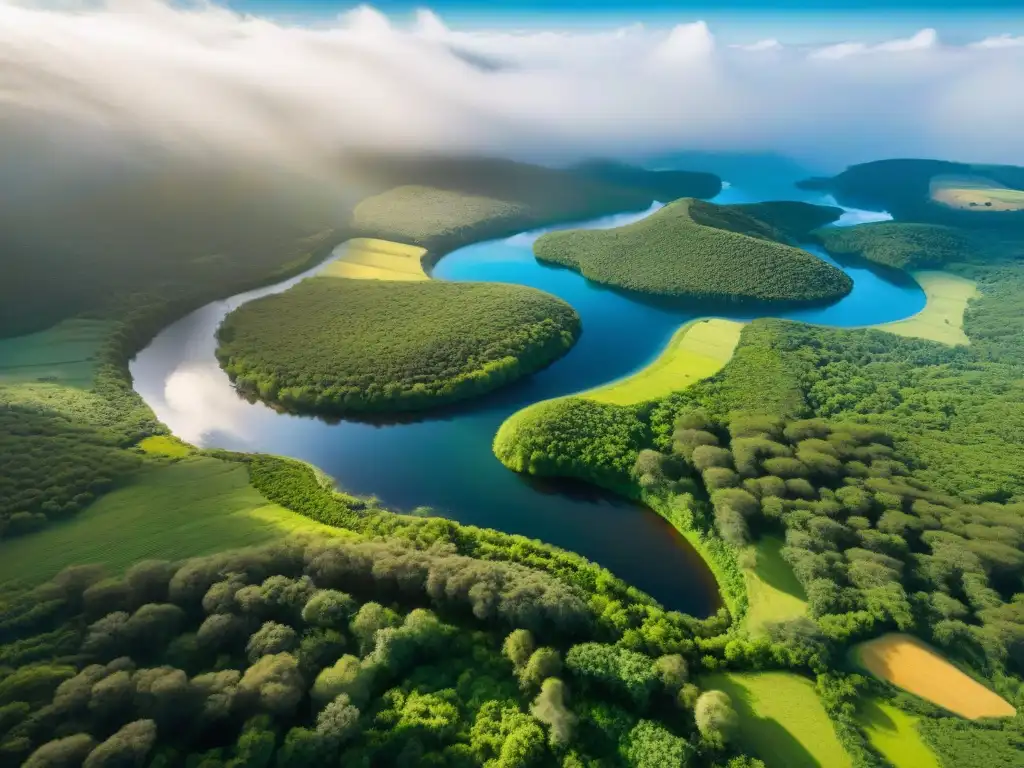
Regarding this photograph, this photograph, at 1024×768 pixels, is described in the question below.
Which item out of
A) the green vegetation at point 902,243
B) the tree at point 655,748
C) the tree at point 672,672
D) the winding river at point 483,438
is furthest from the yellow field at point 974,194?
the tree at point 655,748

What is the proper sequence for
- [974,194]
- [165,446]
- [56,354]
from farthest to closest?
[974,194]
[56,354]
[165,446]

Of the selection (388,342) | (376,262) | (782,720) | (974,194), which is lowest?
(782,720)

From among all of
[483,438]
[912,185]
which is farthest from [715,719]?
[912,185]

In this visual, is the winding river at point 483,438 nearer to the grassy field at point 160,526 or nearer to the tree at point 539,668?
the grassy field at point 160,526

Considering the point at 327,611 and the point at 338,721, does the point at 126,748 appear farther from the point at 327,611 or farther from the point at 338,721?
the point at 327,611

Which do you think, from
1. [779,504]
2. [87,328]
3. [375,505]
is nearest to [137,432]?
[375,505]

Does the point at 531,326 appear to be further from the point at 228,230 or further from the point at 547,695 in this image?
the point at 228,230
